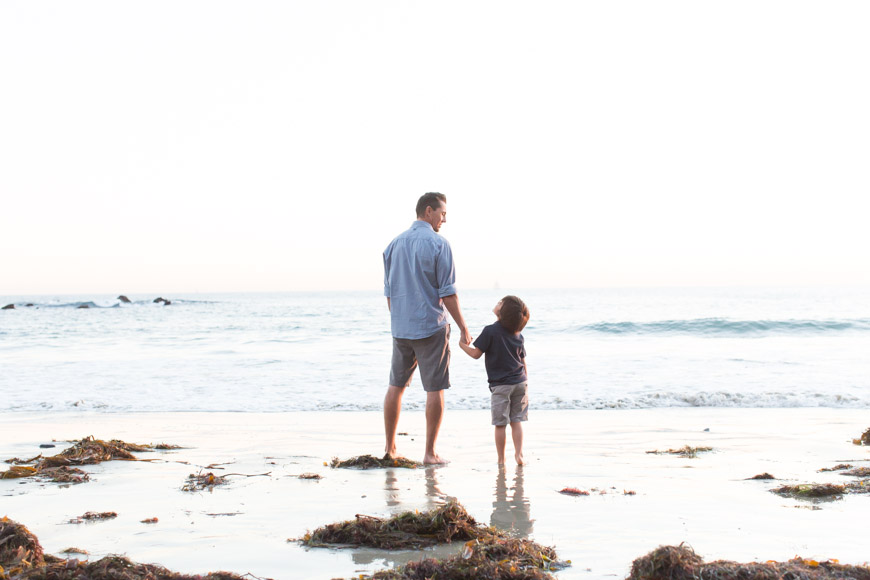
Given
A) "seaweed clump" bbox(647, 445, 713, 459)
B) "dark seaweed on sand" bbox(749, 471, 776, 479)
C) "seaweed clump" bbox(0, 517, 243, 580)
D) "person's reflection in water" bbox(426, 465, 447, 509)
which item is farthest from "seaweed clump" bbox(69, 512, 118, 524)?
"seaweed clump" bbox(647, 445, 713, 459)

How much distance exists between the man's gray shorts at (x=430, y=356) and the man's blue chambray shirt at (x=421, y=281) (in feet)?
0.21

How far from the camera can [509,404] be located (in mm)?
5043

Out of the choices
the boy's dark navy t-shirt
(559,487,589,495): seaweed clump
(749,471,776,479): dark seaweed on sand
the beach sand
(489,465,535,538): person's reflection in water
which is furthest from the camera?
the boy's dark navy t-shirt

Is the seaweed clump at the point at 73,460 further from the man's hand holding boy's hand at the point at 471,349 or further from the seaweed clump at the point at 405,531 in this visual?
the man's hand holding boy's hand at the point at 471,349

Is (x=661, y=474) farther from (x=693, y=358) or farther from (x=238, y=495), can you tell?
(x=693, y=358)

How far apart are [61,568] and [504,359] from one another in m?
3.11

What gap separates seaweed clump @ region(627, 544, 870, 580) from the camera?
93.5 inches

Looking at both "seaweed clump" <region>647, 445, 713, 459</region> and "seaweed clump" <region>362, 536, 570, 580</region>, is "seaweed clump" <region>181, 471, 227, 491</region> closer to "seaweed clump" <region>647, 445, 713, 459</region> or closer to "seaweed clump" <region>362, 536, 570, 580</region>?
"seaweed clump" <region>362, 536, 570, 580</region>

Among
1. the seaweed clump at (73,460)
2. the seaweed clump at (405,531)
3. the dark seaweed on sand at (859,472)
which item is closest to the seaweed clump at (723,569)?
the seaweed clump at (405,531)

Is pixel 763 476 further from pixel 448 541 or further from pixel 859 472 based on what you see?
pixel 448 541

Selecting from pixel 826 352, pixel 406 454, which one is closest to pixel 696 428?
pixel 406 454

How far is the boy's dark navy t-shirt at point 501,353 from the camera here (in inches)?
193

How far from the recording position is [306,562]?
2.76 meters

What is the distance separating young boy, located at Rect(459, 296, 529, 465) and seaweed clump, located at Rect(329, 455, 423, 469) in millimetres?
647
